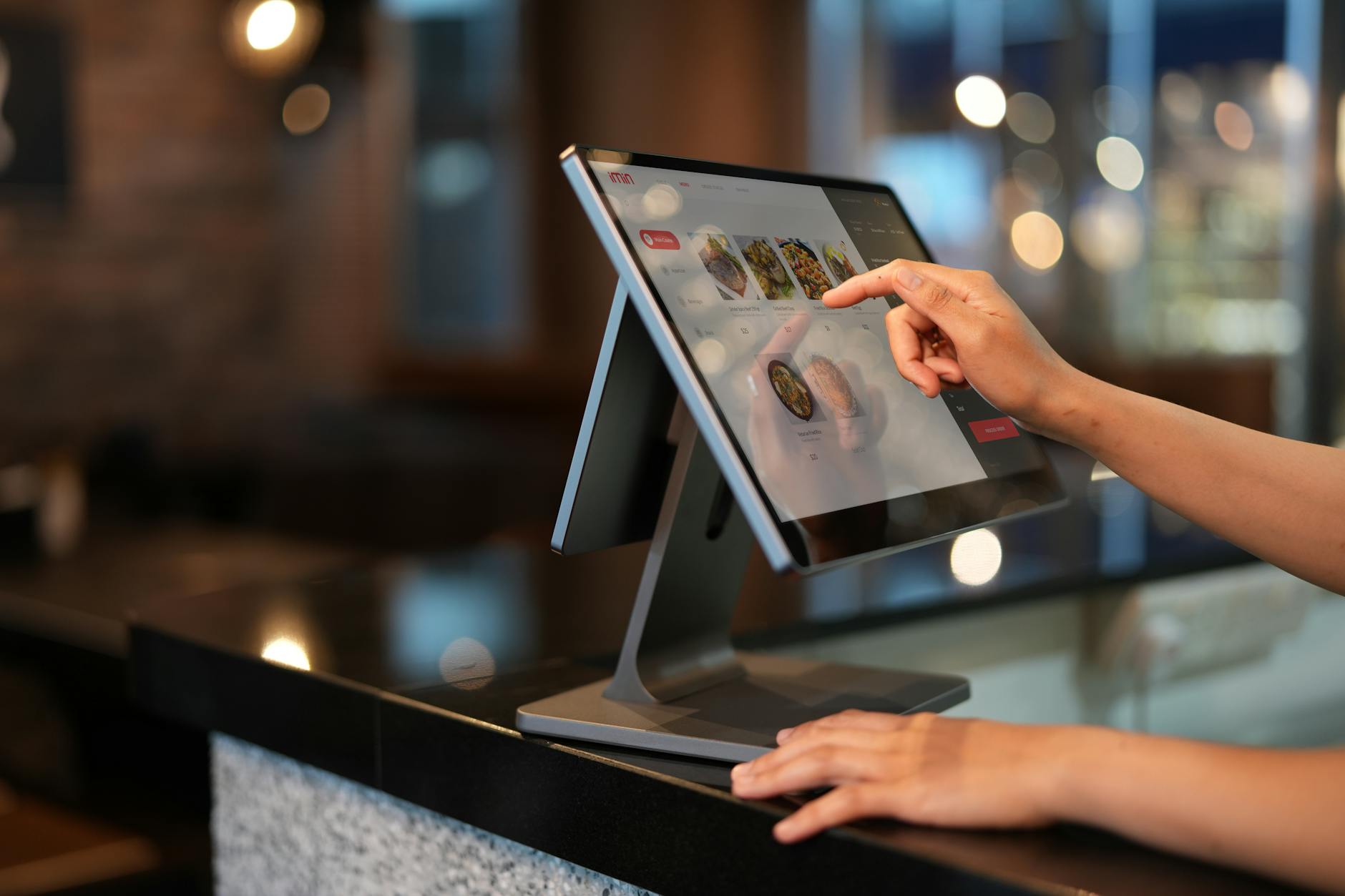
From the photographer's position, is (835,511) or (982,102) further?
(982,102)

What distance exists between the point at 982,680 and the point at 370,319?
250 inches

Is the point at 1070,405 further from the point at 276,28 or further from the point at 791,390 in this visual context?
the point at 276,28

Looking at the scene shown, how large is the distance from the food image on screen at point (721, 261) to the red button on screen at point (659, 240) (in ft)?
0.05

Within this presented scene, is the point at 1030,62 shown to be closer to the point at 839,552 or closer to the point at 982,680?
the point at 982,680

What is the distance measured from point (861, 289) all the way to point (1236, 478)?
0.28 m

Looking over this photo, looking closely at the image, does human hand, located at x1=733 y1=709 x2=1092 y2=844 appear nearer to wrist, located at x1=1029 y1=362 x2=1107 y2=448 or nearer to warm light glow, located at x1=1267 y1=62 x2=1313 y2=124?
wrist, located at x1=1029 y1=362 x2=1107 y2=448

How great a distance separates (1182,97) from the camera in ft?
16.5

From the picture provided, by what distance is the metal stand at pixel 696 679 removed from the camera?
899 mm

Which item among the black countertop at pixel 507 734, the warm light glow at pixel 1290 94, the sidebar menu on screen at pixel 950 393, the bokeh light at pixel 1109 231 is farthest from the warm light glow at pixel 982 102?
the sidebar menu on screen at pixel 950 393

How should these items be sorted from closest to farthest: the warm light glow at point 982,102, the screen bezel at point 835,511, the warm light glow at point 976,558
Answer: the screen bezel at point 835,511
the warm light glow at point 976,558
the warm light glow at point 982,102

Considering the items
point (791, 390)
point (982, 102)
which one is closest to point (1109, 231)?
point (982, 102)

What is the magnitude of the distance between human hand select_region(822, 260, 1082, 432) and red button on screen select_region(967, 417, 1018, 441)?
13 centimetres

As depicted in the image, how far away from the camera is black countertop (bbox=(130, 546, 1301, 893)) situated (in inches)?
28.2

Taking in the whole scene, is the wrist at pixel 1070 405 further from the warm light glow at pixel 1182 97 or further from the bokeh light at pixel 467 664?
the warm light glow at pixel 1182 97
